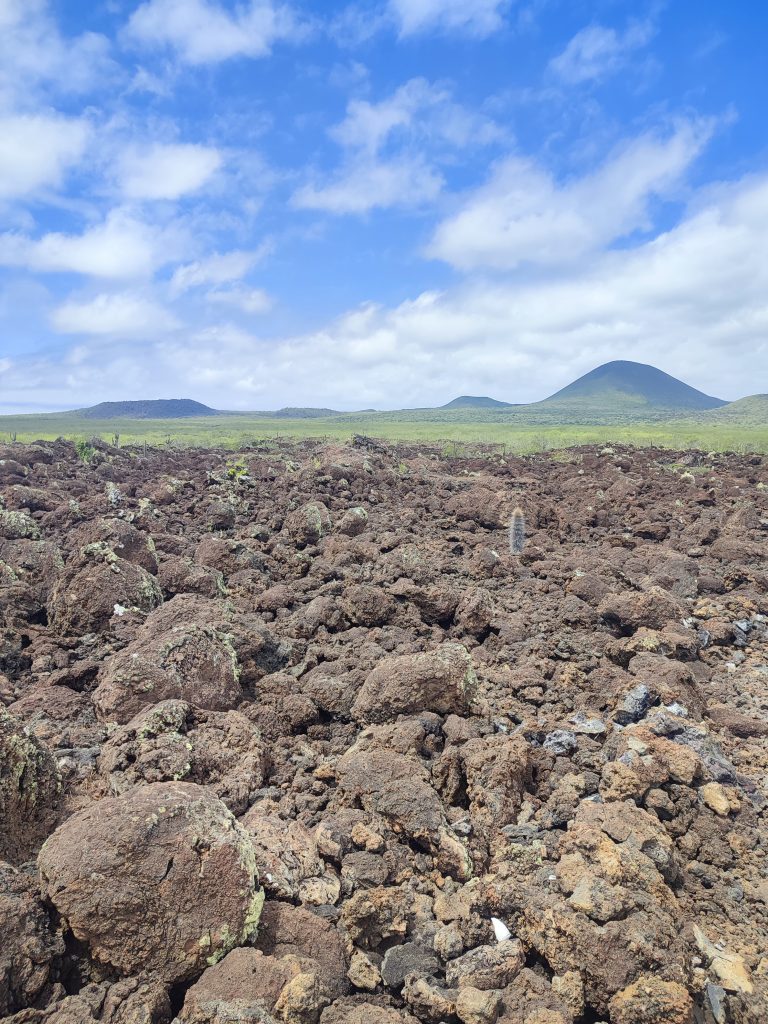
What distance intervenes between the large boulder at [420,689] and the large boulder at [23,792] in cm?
239

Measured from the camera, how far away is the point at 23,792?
393cm

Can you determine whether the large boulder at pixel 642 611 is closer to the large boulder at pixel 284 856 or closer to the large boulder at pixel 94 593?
the large boulder at pixel 284 856

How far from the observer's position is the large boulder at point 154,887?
9.82 ft

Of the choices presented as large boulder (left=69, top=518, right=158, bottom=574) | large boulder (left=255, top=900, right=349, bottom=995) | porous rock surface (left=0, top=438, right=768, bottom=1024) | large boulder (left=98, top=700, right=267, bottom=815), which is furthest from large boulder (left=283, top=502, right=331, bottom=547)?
large boulder (left=255, top=900, right=349, bottom=995)

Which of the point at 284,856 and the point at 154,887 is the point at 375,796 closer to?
the point at 284,856

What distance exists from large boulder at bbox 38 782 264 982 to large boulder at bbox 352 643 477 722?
7.52 ft

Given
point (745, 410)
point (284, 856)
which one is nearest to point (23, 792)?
point (284, 856)

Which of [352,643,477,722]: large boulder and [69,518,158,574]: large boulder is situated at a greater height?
[69,518,158,574]: large boulder

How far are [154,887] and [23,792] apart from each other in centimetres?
142

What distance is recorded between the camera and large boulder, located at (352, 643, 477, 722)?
5.43 m

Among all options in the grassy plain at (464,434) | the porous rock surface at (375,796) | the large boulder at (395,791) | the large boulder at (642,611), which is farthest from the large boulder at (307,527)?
the grassy plain at (464,434)

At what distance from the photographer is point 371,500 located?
18.0 m

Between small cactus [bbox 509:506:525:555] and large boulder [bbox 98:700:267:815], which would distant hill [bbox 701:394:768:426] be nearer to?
small cactus [bbox 509:506:525:555]

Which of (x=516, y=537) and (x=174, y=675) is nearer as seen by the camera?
(x=174, y=675)
